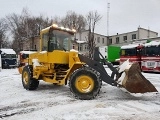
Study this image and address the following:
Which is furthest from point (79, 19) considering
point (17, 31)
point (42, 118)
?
point (42, 118)

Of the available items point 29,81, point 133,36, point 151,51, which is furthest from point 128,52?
point 133,36

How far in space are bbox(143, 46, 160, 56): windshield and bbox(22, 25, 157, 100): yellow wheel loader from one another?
11198mm

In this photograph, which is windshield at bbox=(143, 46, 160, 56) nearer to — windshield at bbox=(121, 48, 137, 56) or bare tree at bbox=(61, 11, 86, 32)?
windshield at bbox=(121, 48, 137, 56)

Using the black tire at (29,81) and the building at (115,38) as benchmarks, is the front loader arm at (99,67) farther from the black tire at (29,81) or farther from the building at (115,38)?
the building at (115,38)

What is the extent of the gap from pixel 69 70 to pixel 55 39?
1.69 metres

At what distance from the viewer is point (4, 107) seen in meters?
7.27

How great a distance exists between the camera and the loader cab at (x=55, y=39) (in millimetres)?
9539

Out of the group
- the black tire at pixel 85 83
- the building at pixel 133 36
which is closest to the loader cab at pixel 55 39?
the black tire at pixel 85 83

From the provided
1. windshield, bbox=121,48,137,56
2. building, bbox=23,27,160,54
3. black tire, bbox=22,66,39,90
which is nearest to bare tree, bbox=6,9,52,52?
building, bbox=23,27,160,54

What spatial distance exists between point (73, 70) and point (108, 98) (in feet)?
5.23

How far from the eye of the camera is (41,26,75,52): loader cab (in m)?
9.54

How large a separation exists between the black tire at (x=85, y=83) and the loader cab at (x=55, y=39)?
1.86 metres

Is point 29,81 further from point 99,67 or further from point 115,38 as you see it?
point 115,38

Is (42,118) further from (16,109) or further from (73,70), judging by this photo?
(73,70)
